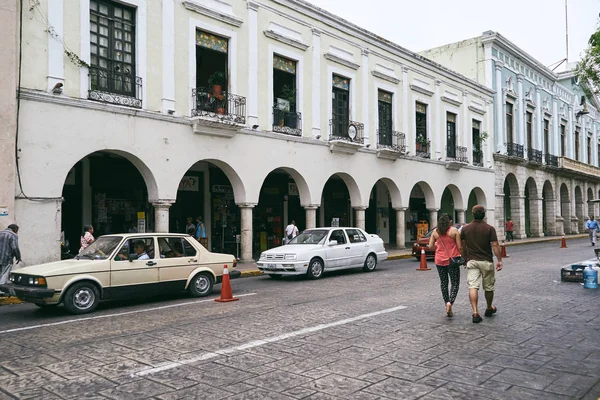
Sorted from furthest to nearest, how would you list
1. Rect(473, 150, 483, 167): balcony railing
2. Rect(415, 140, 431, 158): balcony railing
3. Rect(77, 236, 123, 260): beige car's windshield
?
Rect(473, 150, 483, 167): balcony railing < Rect(415, 140, 431, 158): balcony railing < Rect(77, 236, 123, 260): beige car's windshield

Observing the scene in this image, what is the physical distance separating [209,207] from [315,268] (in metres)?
7.44

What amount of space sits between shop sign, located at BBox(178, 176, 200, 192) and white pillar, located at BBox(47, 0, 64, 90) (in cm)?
662

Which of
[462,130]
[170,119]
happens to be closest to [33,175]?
[170,119]

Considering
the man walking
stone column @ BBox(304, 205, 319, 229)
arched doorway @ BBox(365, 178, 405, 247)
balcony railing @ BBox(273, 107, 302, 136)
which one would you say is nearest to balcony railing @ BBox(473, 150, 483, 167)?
arched doorway @ BBox(365, 178, 405, 247)

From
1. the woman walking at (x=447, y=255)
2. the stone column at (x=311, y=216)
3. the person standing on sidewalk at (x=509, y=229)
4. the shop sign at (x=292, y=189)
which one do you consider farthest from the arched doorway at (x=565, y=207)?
the woman walking at (x=447, y=255)

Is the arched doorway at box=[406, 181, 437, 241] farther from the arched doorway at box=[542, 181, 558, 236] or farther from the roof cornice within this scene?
the arched doorway at box=[542, 181, 558, 236]

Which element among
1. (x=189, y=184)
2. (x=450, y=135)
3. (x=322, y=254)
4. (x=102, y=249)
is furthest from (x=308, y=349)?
(x=450, y=135)

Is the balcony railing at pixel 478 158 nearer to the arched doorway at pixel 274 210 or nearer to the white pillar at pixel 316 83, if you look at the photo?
the arched doorway at pixel 274 210

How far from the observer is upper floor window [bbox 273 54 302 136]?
1881 cm

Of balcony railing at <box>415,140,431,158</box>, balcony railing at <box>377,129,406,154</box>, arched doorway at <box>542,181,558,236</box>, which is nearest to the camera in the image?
balcony railing at <box>377,129,406,154</box>

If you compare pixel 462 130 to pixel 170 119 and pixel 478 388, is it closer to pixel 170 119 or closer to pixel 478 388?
pixel 170 119

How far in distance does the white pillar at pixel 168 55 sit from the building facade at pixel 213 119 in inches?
1.6

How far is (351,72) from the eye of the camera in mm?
22031

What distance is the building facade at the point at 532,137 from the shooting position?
33.3 metres
